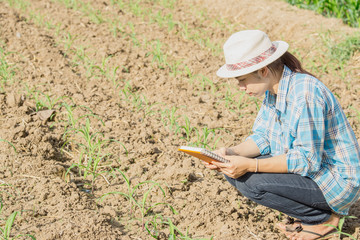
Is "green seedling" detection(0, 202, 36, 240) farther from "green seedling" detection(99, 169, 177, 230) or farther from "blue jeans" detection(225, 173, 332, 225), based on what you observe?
"blue jeans" detection(225, 173, 332, 225)

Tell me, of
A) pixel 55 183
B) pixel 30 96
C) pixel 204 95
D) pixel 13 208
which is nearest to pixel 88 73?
pixel 30 96

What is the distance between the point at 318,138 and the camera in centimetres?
224

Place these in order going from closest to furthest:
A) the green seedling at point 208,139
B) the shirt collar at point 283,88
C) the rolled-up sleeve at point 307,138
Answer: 1. the rolled-up sleeve at point 307,138
2. the shirt collar at point 283,88
3. the green seedling at point 208,139

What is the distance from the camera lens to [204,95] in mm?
4363

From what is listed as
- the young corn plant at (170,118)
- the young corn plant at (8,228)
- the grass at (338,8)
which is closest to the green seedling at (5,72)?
the young corn plant at (170,118)

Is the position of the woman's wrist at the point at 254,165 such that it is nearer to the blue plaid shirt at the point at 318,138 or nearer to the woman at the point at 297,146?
the woman at the point at 297,146

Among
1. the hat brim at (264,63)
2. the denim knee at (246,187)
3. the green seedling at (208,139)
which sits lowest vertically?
the green seedling at (208,139)

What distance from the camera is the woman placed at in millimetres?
2236

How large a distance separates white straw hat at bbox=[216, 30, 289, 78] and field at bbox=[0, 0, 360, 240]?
0.95 metres

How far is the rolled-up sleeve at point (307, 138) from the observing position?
86.1 inches

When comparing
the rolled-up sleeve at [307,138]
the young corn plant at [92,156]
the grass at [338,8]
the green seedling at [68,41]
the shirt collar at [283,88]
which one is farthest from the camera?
the grass at [338,8]

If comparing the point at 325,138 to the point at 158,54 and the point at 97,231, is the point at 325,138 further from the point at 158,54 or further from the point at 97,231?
the point at 158,54

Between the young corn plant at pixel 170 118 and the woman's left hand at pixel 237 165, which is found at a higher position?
the woman's left hand at pixel 237 165

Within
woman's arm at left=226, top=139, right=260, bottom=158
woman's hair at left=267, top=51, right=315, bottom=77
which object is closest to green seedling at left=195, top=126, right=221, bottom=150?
woman's arm at left=226, top=139, right=260, bottom=158
